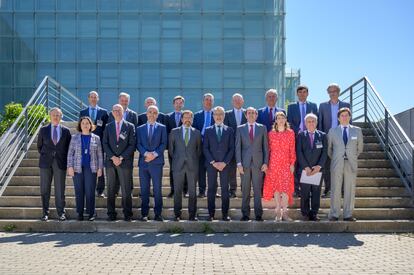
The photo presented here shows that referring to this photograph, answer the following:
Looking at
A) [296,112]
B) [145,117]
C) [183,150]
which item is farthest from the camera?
[145,117]

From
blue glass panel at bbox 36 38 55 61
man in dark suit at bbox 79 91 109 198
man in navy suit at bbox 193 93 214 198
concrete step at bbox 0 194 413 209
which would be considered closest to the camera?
concrete step at bbox 0 194 413 209

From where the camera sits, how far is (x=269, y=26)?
1409 inches

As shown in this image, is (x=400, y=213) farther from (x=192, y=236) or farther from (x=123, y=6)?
(x=123, y=6)

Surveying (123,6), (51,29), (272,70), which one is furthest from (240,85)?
(51,29)

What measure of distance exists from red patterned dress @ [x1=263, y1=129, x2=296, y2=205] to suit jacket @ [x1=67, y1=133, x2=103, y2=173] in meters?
3.05

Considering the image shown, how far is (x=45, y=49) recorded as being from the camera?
36094 mm

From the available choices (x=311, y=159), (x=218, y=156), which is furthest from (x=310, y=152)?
(x=218, y=156)

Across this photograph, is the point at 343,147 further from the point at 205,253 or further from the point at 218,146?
the point at 205,253

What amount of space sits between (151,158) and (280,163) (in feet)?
7.56

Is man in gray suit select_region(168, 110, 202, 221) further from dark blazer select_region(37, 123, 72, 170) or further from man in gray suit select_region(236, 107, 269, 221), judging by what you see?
dark blazer select_region(37, 123, 72, 170)

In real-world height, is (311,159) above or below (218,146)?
below

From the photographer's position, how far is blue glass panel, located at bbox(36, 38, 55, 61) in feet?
118

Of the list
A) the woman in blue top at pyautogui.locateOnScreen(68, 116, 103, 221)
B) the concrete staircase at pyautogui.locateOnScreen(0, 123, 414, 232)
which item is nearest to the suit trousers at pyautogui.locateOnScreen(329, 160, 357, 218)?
the concrete staircase at pyautogui.locateOnScreen(0, 123, 414, 232)

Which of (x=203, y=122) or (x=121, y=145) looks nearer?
(x=121, y=145)
